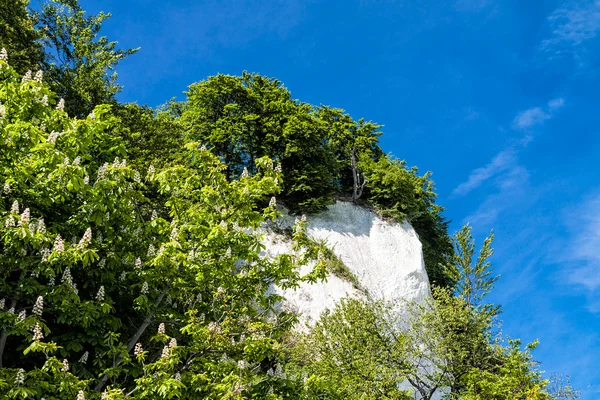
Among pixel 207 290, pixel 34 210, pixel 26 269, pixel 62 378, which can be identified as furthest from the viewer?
pixel 207 290

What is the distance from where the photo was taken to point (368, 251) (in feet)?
127

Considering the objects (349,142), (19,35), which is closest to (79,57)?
(19,35)

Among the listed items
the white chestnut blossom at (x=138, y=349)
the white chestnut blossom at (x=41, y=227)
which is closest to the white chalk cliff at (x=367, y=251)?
the white chestnut blossom at (x=138, y=349)

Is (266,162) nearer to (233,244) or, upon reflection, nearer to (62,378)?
(233,244)

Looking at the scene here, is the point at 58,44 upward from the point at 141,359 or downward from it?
upward

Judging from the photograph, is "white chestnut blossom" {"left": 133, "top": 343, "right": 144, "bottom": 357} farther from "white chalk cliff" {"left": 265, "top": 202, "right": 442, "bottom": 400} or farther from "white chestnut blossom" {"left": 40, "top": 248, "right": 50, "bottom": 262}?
"white chalk cliff" {"left": 265, "top": 202, "right": 442, "bottom": 400}

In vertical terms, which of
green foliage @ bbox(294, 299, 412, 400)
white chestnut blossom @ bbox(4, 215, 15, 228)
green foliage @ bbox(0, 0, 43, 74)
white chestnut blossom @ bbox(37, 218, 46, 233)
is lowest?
white chestnut blossom @ bbox(4, 215, 15, 228)

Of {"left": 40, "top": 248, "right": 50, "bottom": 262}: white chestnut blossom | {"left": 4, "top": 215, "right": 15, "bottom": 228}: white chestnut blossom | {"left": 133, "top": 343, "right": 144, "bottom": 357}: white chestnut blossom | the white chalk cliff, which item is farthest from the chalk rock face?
Result: {"left": 4, "top": 215, "right": 15, "bottom": 228}: white chestnut blossom

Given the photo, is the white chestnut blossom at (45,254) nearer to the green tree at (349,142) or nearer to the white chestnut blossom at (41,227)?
the white chestnut blossom at (41,227)

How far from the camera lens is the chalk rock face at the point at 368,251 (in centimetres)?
3566

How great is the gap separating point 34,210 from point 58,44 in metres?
27.3

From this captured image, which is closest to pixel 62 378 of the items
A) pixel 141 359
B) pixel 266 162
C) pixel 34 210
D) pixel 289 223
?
pixel 141 359

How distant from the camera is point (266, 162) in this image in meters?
15.2

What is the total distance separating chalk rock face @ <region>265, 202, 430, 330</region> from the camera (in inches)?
1404
